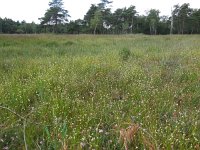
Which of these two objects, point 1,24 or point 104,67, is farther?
point 1,24

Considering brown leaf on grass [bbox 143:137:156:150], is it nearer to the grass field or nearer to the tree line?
the grass field

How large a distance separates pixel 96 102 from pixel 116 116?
2.85 ft

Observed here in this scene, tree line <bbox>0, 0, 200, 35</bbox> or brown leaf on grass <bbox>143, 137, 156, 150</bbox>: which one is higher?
tree line <bbox>0, 0, 200, 35</bbox>

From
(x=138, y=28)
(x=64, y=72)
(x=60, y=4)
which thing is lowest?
Result: (x=64, y=72)

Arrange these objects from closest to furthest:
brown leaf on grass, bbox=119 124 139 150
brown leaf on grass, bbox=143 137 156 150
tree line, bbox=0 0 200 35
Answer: brown leaf on grass, bbox=143 137 156 150 < brown leaf on grass, bbox=119 124 139 150 < tree line, bbox=0 0 200 35

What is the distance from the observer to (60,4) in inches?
2901

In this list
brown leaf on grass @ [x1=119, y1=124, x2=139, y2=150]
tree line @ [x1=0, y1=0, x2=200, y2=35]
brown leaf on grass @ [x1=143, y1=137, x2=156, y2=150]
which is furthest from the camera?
tree line @ [x1=0, y1=0, x2=200, y2=35]

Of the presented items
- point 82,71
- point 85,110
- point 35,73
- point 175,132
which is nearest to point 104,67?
point 82,71

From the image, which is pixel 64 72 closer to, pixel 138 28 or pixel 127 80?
pixel 127 80

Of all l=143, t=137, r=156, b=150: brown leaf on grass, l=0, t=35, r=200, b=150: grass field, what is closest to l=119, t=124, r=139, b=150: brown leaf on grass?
l=0, t=35, r=200, b=150: grass field

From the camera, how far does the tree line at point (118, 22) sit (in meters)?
69.6

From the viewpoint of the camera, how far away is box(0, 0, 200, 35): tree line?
69.6m

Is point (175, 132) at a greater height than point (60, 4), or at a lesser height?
lesser

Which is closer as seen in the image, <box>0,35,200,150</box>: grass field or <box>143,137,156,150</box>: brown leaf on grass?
<box>143,137,156,150</box>: brown leaf on grass
